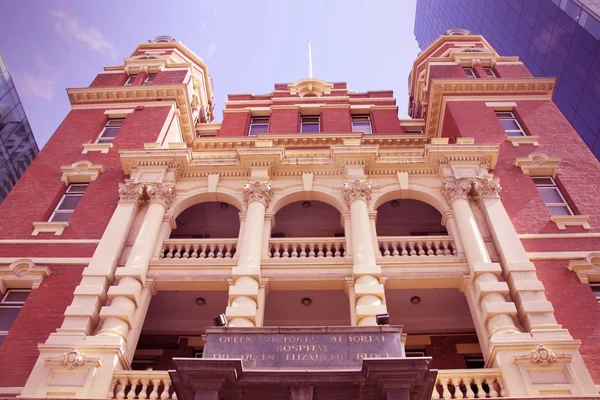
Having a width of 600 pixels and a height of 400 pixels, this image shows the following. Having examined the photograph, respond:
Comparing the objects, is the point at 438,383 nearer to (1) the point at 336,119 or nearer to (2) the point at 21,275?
(2) the point at 21,275

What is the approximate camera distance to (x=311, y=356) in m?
12.6

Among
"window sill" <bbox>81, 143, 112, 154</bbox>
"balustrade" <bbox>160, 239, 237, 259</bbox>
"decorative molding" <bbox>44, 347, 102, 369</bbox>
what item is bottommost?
"decorative molding" <bbox>44, 347, 102, 369</bbox>

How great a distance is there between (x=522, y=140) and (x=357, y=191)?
28.1ft

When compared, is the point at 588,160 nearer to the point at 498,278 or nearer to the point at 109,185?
the point at 498,278

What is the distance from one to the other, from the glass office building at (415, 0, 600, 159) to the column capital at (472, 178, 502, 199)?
27.0 m

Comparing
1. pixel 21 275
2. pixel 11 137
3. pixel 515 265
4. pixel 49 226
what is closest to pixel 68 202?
pixel 49 226

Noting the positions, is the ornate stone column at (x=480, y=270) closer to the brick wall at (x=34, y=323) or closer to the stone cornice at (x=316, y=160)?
the stone cornice at (x=316, y=160)

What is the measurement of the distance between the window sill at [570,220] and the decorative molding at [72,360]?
15.4m

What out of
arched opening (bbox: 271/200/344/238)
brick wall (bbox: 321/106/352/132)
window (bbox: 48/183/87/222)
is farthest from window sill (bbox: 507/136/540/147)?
window (bbox: 48/183/87/222)

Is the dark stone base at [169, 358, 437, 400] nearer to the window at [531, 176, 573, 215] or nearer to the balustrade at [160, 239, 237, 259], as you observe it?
the balustrade at [160, 239, 237, 259]

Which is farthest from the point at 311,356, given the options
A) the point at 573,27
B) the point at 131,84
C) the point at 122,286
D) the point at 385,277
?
the point at 573,27

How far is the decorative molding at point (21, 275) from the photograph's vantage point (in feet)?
59.6

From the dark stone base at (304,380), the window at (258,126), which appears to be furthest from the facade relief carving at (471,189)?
the window at (258,126)

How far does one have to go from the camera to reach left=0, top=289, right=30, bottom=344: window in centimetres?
1731
